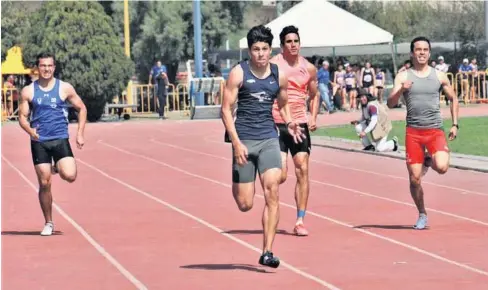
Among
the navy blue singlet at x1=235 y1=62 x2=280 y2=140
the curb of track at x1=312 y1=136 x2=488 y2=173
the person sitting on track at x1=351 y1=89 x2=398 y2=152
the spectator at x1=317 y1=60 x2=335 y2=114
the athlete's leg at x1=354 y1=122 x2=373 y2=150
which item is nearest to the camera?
the navy blue singlet at x1=235 y1=62 x2=280 y2=140

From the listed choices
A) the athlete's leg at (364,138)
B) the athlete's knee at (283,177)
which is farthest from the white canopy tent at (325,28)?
the athlete's knee at (283,177)

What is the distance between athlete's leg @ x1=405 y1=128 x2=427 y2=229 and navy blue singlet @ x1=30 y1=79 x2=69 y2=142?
11.6 ft

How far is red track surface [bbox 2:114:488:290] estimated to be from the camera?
33.3 feet

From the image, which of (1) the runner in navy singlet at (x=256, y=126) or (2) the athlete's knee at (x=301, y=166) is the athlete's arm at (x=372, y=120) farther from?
(1) the runner in navy singlet at (x=256, y=126)

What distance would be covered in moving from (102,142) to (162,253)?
58.6ft

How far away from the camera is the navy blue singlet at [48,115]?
13258mm

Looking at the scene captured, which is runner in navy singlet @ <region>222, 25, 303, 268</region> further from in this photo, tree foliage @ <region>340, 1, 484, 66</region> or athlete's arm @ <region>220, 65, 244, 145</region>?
tree foliage @ <region>340, 1, 484, 66</region>

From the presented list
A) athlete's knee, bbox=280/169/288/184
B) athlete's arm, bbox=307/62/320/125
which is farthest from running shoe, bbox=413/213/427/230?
athlete's knee, bbox=280/169/288/184

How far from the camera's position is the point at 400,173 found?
19984 mm

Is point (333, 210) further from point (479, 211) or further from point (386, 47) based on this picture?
point (386, 47)

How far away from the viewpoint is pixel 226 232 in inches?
517

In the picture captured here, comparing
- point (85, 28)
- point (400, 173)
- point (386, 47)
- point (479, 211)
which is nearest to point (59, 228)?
point (479, 211)

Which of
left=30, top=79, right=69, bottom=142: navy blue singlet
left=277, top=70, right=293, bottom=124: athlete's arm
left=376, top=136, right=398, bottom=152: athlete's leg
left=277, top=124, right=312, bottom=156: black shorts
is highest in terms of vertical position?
left=277, top=70, right=293, bottom=124: athlete's arm

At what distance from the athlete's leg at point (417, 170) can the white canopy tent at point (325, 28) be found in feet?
89.1
